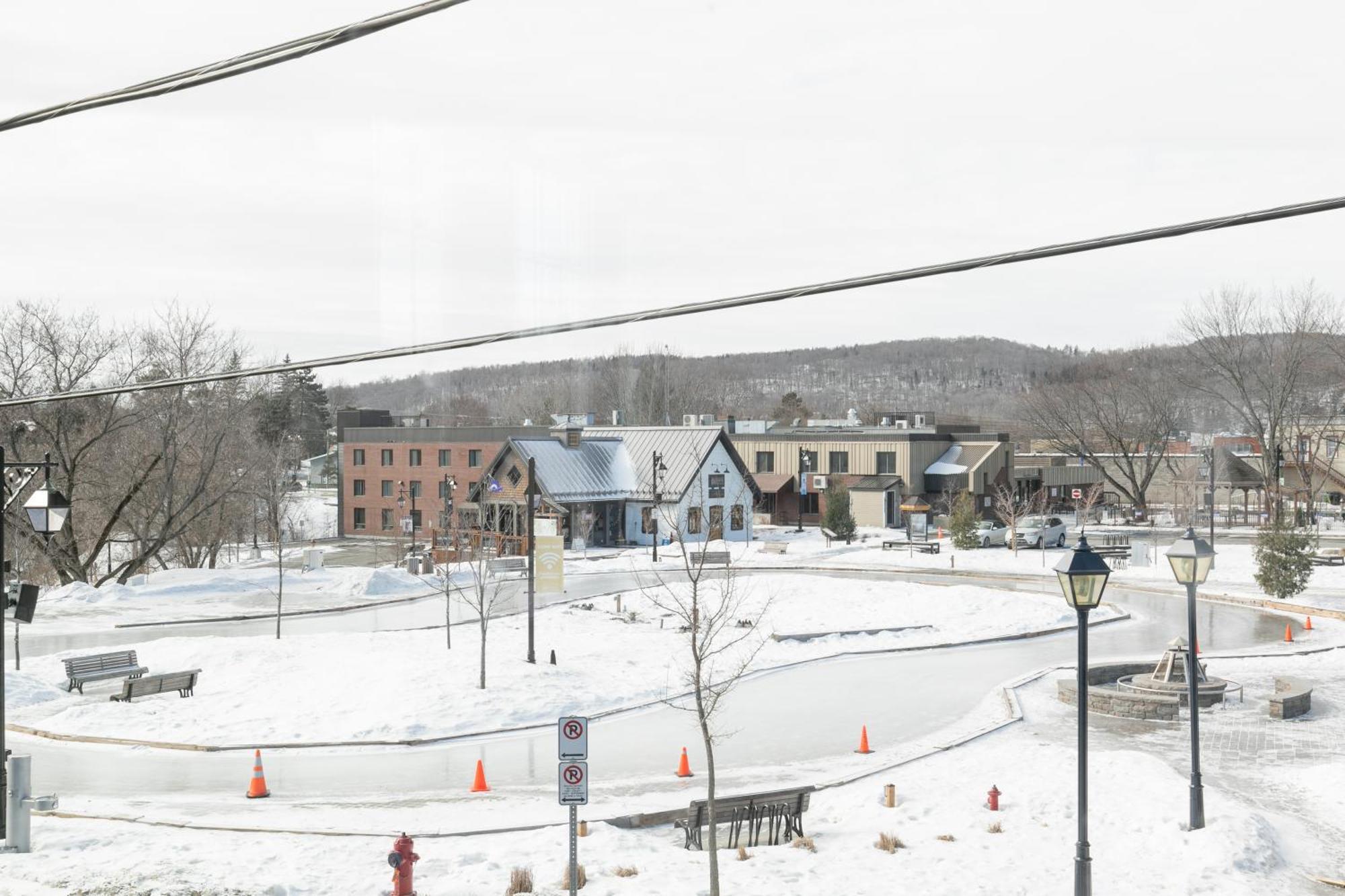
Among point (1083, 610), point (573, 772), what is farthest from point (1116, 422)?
point (573, 772)

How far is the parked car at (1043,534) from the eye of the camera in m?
56.8

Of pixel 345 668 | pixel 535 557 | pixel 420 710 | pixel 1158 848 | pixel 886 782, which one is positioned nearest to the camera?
pixel 1158 848

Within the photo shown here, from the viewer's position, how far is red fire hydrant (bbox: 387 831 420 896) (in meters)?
11.7

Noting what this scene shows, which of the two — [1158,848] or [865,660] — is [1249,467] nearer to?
[865,660]

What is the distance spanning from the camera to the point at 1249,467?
84.9 meters

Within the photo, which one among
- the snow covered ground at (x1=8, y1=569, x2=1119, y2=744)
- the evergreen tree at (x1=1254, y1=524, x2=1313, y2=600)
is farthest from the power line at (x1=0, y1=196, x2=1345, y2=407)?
the evergreen tree at (x1=1254, y1=524, x2=1313, y2=600)

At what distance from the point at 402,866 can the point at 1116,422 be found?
7955 centimetres

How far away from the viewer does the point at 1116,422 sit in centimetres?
8288

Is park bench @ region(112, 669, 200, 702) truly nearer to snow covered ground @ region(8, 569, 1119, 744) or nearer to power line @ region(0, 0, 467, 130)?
snow covered ground @ region(8, 569, 1119, 744)

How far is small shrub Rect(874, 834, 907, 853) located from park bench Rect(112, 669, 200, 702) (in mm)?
15855

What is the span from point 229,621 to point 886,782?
26327 millimetres

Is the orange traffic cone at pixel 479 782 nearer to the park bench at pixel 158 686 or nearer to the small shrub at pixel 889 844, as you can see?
the small shrub at pixel 889 844

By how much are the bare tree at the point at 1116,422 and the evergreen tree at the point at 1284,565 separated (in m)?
40.6

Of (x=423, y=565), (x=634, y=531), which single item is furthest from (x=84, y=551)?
(x=634, y=531)
